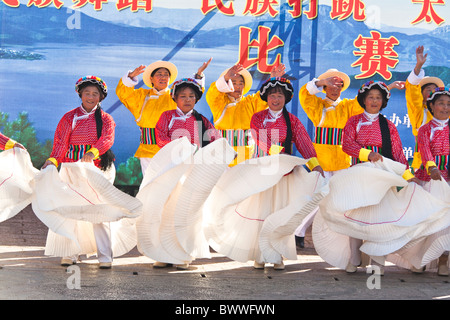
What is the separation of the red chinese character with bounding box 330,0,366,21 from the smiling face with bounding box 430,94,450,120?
1.83 m

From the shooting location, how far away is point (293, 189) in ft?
18.1

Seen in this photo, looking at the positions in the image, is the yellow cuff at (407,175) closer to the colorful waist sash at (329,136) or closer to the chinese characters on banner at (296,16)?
the colorful waist sash at (329,136)

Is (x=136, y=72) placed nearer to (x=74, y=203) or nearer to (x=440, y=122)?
(x=74, y=203)

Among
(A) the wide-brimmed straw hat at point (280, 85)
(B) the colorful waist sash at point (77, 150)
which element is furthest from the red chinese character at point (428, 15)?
(B) the colorful waist sash at point (77, 150)

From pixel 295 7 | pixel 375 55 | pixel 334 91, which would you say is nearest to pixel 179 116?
pixel 334 91

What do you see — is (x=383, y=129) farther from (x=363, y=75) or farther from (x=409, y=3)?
(x=409, y=3)

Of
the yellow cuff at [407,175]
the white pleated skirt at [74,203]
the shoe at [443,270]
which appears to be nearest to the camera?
the white pleated skirt at [74,203]

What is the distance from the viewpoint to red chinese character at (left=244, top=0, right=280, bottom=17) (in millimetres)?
7254

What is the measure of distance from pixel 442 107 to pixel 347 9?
1970 millimetres

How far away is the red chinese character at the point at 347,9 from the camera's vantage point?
7355 millimetres

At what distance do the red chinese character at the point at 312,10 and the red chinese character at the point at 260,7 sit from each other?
1.00 ft

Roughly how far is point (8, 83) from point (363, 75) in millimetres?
3450

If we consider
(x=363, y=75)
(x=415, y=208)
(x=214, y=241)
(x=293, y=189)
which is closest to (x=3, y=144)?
(x=214, y=241)

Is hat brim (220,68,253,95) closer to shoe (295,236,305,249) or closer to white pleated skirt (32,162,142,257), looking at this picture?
shoe (295,236,305,249)
